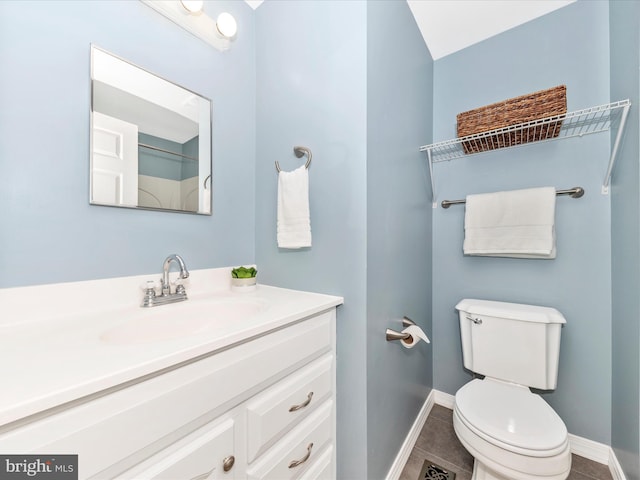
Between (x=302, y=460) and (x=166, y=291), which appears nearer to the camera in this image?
(x=302, y=460)

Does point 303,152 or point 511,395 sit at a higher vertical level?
point 303,152

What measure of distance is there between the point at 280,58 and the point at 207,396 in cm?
147

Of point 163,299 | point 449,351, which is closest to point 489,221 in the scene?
point 449,351

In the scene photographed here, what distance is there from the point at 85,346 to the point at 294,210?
0.80 meters

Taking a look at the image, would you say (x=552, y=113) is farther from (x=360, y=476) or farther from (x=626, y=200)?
(x=360, y=476)

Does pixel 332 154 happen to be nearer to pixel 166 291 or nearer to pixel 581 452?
pixel 166 291

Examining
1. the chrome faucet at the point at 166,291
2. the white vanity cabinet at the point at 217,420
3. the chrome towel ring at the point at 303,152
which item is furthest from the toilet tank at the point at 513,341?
the chrome faucet at the point at 166,291

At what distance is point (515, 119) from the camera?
4.28ft

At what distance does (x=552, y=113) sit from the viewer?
122 cm

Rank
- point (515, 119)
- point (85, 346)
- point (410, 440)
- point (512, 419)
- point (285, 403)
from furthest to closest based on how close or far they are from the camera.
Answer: point (410, 440) → point (515, 119) → point (512, 419) → point (285, 403) → point (85, 346)

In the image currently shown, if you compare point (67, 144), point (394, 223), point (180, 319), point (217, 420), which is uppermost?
point (67, 144)

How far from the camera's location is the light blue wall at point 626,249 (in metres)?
1.02

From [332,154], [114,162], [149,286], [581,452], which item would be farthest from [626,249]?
[114,162]

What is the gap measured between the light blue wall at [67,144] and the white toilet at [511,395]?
139cm
